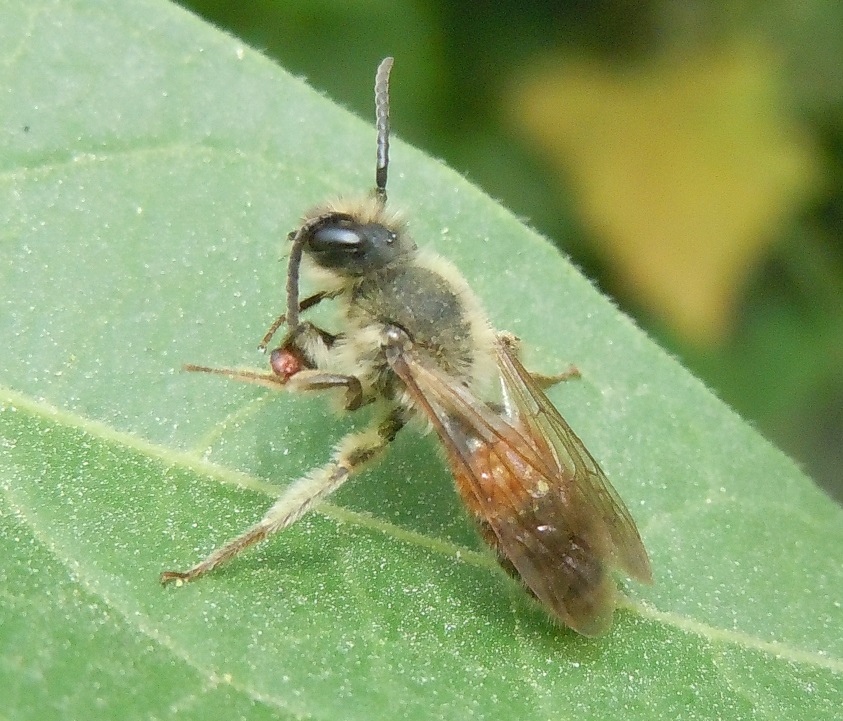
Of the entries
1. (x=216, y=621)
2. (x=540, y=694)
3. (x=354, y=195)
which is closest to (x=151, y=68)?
(x=354, y=195)

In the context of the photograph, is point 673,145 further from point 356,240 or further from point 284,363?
point 284,363

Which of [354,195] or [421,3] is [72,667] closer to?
[354,195]

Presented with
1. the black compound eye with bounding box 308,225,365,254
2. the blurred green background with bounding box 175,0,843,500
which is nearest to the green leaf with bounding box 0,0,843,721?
the black compound eye with bounding box 308,225,365,254

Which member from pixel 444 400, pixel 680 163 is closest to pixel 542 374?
pixel 444 400

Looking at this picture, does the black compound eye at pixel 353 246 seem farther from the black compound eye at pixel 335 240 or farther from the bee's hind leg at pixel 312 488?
the bee's hind leg at pixel 312 488

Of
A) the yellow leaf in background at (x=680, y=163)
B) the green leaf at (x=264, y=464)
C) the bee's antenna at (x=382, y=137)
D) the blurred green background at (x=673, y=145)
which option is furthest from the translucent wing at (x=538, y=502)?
the yellow leaf in background at (x=680, y=163)

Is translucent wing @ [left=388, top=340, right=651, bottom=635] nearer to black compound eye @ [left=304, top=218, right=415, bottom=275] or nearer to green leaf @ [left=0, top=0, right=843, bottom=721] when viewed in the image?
green leaf @ [left=0, top=0, right=843, bottom=721]
